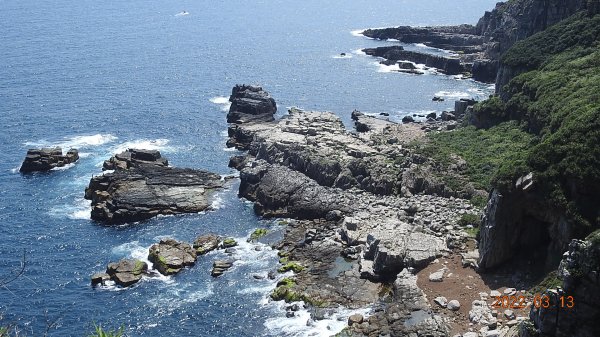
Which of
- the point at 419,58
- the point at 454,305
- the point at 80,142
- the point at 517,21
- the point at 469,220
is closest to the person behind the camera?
the point at 454,305

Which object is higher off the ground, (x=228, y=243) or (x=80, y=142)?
(x=80, y=142)

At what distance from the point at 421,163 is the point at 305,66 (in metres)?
88.8

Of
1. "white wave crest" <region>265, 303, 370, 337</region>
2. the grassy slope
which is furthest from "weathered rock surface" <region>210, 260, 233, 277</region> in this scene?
the grassy slope

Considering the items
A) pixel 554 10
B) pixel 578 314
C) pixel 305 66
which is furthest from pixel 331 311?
pixel 305 66

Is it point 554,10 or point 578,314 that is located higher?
point 554,10

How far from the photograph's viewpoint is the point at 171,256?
66.2 meters

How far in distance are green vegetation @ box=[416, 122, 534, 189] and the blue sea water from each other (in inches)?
985

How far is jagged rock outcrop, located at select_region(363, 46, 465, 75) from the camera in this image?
15450cm

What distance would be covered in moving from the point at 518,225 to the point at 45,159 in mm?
70758

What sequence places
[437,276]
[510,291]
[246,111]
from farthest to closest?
[246,111] < [437,276] < [510,291]

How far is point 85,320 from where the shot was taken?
5684 cm

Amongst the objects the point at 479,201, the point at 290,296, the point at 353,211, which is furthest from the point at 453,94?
the point at 290,296

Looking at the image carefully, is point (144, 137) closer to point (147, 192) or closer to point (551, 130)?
point (147, 192)

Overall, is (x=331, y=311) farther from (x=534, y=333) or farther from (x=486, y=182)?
(x=486, y=182)
